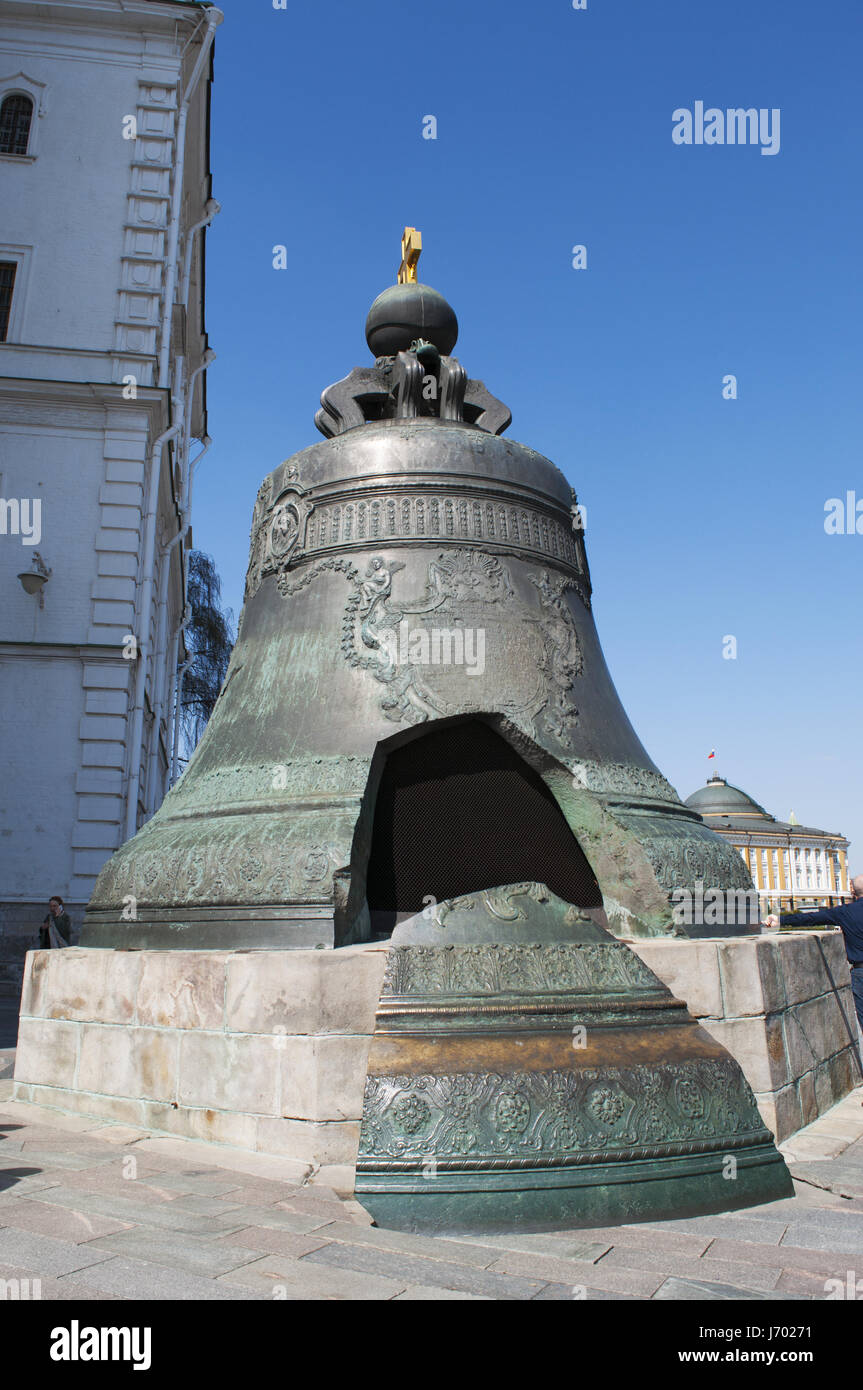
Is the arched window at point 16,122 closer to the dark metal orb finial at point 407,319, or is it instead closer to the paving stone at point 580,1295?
the dark metal orb finial at point 407,319

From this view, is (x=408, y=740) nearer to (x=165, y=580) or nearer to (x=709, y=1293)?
(x=709, y=1293)

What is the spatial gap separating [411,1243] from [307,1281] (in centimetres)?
40

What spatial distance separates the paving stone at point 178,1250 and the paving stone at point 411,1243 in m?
0.27

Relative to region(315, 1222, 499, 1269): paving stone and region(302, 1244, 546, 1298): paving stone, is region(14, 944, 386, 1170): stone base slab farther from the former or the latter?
region(302, 1244, 546, 1298): paving stone

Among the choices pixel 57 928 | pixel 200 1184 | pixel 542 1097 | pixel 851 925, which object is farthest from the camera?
pixel 57 928

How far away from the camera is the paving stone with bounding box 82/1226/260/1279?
7.48 ft

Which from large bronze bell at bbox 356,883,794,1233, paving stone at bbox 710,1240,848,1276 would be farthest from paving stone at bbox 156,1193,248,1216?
paving stone at bbox 710,1240,848,1276

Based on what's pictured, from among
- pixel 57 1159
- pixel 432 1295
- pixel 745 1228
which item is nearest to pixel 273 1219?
pixel 432 1295

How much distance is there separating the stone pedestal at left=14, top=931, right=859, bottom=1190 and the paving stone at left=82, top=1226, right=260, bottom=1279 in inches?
24.9

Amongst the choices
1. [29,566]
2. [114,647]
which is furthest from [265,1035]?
[29,566]

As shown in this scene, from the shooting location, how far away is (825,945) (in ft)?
15.3

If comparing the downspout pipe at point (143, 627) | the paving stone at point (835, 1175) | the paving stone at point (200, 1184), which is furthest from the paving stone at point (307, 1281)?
the downspout pipe at point (143, 627)

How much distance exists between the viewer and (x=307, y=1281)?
7.16 ft

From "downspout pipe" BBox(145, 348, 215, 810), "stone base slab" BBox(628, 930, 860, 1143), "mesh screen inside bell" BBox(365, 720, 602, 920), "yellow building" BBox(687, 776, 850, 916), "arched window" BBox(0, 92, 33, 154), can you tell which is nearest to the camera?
"stone base slab" BBox(628, 930, 860, 1143)
